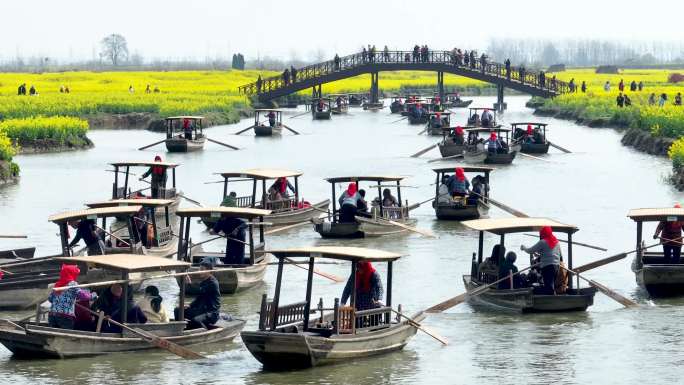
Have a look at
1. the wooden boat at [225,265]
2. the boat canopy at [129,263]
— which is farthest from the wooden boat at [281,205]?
the boat canopy at [129,263]

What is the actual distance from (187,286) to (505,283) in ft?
21.1

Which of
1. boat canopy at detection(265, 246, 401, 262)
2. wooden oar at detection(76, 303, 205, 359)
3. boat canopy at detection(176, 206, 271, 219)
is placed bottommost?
wooden oar at detection(76, 303, 205, 359)

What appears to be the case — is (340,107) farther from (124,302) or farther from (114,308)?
(124,302)

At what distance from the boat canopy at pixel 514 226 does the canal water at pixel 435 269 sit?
170 centimetres

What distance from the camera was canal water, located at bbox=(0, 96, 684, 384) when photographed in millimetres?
24141

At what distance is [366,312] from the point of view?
78.9 ft

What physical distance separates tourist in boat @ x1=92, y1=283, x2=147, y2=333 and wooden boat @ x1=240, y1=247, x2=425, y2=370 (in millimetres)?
2174

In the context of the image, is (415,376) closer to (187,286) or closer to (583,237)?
(187,286)

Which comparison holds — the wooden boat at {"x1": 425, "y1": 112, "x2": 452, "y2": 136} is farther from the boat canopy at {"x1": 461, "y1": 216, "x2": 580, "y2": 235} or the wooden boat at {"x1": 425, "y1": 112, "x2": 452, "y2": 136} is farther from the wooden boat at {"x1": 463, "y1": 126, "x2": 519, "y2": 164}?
the boat canopy at {"x1": 461, "y1": 216, "x2": 580, "y2": 235}

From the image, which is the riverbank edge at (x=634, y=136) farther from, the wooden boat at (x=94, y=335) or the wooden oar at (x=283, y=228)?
the wooden boat at (x=94, y=335)

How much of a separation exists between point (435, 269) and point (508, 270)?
6.76 meters

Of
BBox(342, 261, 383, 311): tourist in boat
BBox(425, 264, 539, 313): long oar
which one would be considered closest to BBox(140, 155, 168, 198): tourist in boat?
BBox(425, 264, 539, 313): long oar

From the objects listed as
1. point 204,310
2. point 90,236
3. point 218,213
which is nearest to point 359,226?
point 218,213

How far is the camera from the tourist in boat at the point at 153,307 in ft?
82.1
